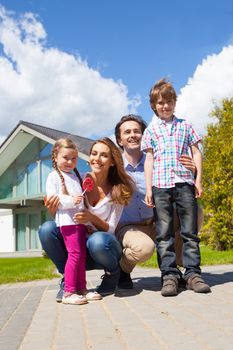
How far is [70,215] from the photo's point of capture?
3.54m

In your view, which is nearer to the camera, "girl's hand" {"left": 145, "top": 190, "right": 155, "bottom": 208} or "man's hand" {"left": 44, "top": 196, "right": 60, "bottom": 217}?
"man's hand" {"left": 44, "top": 196, "right": 60, "bottom": 217}

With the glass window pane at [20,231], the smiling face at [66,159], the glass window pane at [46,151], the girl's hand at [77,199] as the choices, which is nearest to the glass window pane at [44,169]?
the glass window pane at [46,151]

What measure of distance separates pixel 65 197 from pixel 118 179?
0.66 meters

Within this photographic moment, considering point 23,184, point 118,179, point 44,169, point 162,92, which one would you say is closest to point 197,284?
point 118,179

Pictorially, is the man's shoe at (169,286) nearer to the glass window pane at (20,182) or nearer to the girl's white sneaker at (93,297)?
the girl's white sneaker at (93,297)

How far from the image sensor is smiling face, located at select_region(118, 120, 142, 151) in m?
4.38

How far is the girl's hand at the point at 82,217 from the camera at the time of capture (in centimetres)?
350

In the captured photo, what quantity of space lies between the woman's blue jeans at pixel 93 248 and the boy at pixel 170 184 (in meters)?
0.44

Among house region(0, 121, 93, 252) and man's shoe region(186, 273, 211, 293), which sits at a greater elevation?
house region(0, 121, 93, 252)

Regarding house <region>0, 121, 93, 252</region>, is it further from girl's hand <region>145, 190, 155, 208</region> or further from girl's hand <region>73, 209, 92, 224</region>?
girl's hand <region>73, 209, 92, 224</region>

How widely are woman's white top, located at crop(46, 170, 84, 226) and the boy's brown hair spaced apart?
1101 millimetres

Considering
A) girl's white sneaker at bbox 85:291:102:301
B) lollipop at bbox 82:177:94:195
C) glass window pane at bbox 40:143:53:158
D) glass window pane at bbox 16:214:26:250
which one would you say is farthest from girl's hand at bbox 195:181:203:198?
glass window pane at bbox 16:214:26:250

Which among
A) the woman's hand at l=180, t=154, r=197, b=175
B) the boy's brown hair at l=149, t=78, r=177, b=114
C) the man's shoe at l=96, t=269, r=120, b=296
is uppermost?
the boy's brown hair at l=149, t=78, r=177, b=114

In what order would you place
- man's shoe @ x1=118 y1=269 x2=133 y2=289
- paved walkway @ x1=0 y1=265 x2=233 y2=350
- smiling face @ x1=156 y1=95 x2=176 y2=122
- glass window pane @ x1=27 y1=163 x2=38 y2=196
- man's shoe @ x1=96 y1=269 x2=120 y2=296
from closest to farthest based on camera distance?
paved walkway @ x1=0 y1=265 x2=233 y2=350, man's shoe @ x1=96 y1=269 x2=120 y2=296, smiling face @ x1=156 y1=95 x2=176 y2=122, man's shoe @ x1=118 y1=269 x2=133 y2=289, glass window pane @ x1=27 y1=163 x2=38 y2=196
